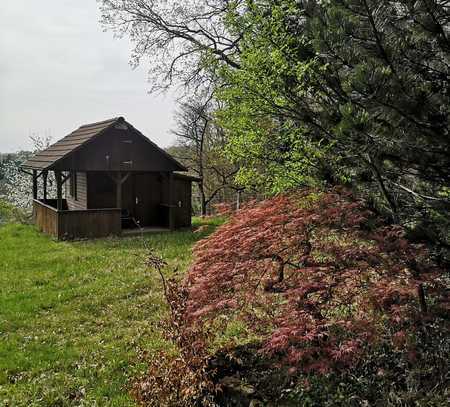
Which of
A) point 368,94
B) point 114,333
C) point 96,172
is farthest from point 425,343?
point 96,172

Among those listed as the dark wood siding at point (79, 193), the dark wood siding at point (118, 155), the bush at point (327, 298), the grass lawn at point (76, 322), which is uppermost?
the dark wood siding at point (118, 155)

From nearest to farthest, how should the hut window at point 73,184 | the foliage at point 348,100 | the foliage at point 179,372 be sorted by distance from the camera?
the foliage at point 348,100, the foliage at point 179,372, the hut window at point 73,184

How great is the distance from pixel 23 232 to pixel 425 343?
598 inches

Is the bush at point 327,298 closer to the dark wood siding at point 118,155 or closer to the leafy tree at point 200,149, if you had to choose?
the dark wood siding at point 118,155

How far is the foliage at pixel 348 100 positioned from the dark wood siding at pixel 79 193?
1247cm

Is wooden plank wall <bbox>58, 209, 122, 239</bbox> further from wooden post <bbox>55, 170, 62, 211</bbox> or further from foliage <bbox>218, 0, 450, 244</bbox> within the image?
foliage <bbox>218, 0, 450, 244</bbox>

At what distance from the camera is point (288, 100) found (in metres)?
3.89

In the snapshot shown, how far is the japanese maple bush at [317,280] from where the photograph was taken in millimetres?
3299

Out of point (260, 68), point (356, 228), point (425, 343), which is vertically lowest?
point (425, 343)

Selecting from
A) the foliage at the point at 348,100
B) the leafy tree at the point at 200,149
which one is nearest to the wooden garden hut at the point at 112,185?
the leafy tree at the point at 200,149

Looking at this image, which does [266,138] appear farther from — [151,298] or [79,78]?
[79,78]

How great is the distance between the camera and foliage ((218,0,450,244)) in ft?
10.5

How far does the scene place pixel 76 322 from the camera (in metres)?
6.39

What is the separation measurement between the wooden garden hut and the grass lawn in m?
2.60
